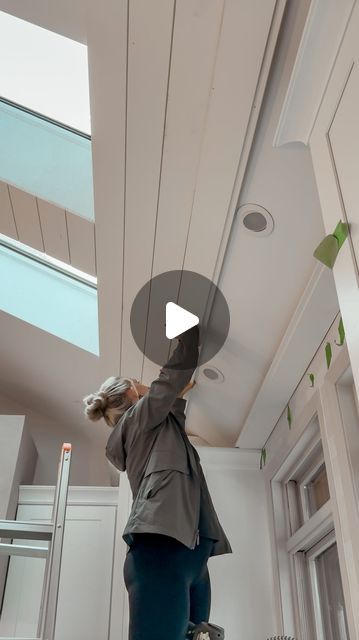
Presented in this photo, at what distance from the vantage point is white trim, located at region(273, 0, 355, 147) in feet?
3.27

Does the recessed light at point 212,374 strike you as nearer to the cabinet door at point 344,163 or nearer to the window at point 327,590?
the window at point 327,590

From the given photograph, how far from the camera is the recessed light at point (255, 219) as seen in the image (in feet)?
5.63

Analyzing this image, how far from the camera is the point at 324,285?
1.67m

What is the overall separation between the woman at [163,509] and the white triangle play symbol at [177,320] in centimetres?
14

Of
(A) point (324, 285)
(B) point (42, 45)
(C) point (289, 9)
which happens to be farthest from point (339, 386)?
(B) point (42, 45)

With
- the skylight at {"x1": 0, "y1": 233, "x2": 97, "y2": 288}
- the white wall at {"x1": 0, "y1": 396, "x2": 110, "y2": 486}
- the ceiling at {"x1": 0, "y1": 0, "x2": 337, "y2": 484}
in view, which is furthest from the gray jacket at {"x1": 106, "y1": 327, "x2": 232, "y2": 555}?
the white wall at {"x1": 0, "y1": 396, "x2": 110, "y2": 486}

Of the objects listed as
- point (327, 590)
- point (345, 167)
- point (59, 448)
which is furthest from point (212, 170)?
point (59, 448)

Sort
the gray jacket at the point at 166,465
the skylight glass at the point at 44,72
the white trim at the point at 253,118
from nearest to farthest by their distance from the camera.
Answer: the white trim at the point at 253,118
the gray jacket at the point at 166,465
the skylight glass at the point at 44,72

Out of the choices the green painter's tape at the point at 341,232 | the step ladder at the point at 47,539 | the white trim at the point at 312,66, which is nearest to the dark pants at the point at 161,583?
the step ladder at the point at 47,539

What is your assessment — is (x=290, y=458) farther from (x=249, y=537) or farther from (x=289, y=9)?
(x=289, y=9)

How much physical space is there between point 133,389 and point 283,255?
0.66 m

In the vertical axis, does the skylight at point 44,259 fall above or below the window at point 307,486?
above

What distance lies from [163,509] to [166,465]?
152mm
